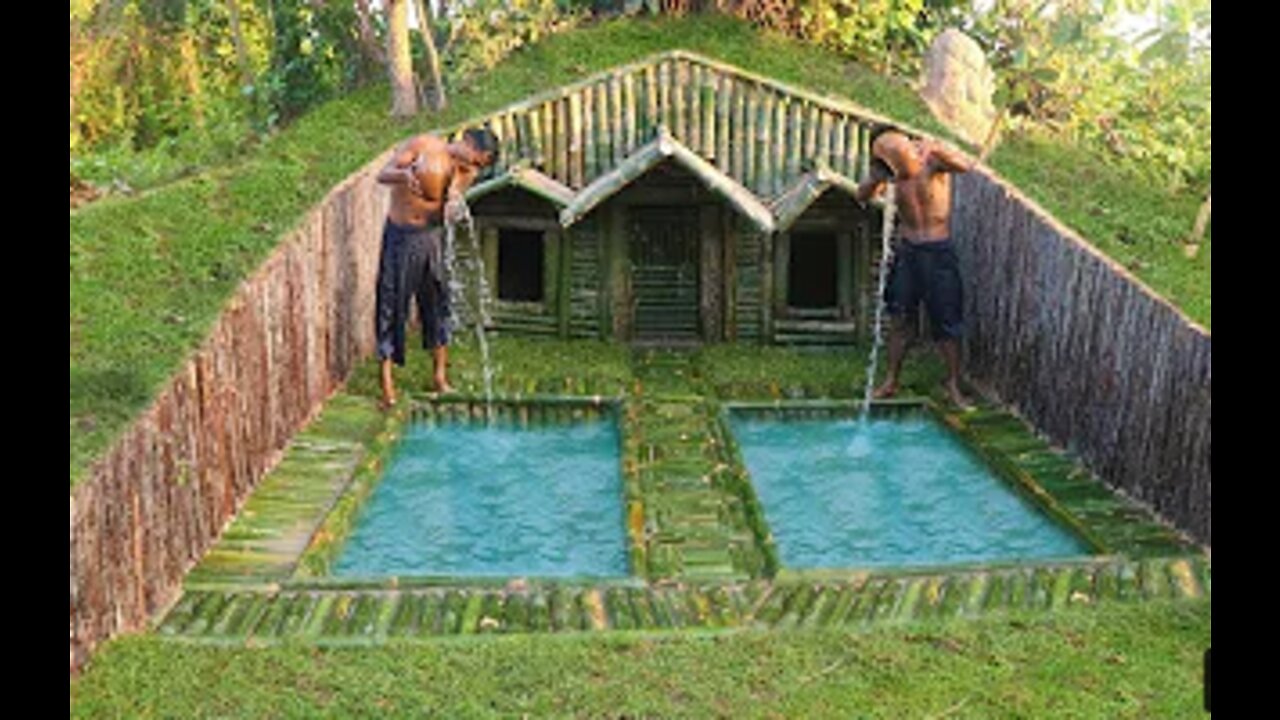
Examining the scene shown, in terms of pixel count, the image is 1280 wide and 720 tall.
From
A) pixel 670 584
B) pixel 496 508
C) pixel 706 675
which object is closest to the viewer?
pixel 706 675

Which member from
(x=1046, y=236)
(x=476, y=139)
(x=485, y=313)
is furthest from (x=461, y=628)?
(x=485, y=313)

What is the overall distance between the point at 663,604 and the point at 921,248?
4.95 m

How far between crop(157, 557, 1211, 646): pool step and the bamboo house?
5770mm

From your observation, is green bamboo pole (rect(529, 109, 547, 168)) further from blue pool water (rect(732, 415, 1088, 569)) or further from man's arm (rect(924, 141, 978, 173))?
man's arm (rect(924, 141, 978, 173))

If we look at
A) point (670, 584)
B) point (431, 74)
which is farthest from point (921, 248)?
point (431, 74)

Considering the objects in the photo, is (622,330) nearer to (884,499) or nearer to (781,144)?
(781,144)

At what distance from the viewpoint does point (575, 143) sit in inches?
527

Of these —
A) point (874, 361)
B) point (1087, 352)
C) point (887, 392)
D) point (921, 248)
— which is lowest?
point (887, 392)

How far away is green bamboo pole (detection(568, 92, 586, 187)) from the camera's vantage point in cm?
1323

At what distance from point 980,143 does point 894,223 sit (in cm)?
482

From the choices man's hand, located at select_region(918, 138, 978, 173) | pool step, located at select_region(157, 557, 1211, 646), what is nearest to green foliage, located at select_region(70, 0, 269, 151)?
man's hand, located at select_region(918, 138, 978, 173)
